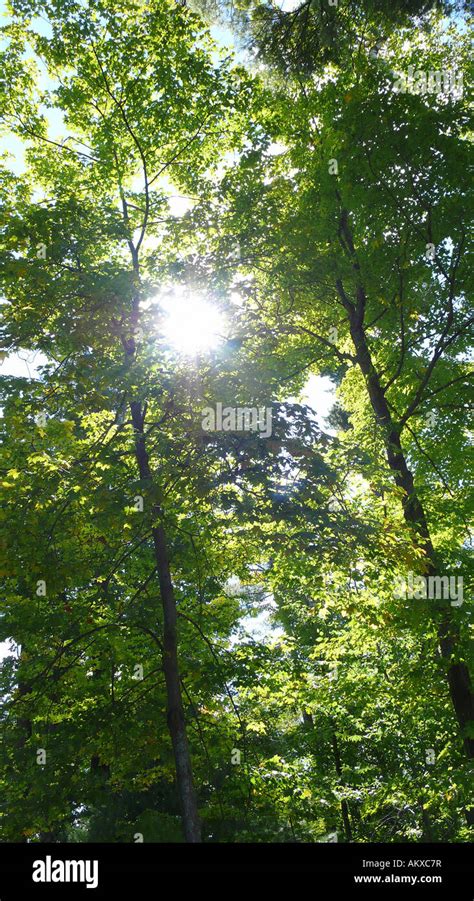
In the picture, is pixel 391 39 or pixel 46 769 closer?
pixel 46 769

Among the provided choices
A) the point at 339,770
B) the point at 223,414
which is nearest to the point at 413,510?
the point at 223,414

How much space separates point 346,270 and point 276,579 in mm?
5127

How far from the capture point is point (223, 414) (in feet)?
22.2

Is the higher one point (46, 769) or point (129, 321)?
point (129, 321)

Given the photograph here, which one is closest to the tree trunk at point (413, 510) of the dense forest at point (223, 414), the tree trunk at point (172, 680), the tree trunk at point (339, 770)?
the dense forest at point (223, 414)

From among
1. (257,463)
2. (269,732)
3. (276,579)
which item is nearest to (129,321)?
(257,463)

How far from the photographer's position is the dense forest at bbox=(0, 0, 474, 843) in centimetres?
656

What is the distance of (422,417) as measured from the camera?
9.89m

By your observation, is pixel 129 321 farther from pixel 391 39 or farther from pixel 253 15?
pixel 391 39
